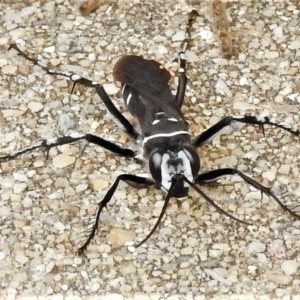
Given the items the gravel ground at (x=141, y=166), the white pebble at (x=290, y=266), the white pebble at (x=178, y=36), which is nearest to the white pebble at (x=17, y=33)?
the gravel ground at (x=141, y=166)

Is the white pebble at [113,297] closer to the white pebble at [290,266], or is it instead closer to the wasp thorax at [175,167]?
the wasp thorax at [175,167]

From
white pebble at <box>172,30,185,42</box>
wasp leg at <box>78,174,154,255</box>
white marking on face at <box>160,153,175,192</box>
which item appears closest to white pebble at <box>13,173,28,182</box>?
wasp leg at <box>78,174,154,255</box>

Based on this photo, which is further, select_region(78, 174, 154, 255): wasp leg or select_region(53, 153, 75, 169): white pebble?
select_region(53, 153, 75, 169): white pebble

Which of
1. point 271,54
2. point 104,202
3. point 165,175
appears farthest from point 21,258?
point 271,54

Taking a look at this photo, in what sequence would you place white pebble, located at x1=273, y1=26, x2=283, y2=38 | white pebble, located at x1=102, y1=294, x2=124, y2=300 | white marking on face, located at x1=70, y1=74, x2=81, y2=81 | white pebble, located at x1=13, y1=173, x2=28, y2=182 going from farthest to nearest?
white pebble, located at x1=273, y1=26, x2=283, y2=38
white marking on face, located at x1=70, y1=74, x2=81, y2=81
white pebble, located at x1=13, y1=173, x2=28, y2=182
white pebble, located at x1=102, y1=294, x2=124, y2=300

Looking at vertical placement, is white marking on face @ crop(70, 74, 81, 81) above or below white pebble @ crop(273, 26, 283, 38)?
below

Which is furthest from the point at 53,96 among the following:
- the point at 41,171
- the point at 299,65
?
the point at 299,65

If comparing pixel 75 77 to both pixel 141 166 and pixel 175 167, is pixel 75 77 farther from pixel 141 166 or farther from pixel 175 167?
pixel 175 167

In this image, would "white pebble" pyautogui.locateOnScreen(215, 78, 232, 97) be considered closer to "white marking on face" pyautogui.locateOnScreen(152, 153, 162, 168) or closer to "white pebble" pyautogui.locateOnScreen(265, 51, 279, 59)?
"white pebble" pyautogui.locateOnScreen(265, 51, 279, 59)

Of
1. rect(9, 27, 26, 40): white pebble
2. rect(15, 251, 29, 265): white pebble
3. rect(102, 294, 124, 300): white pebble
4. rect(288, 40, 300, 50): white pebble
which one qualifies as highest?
rect(9, 27, 26, 40): white pebble
